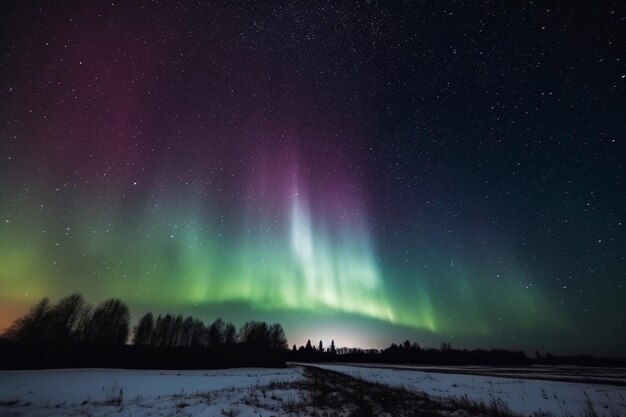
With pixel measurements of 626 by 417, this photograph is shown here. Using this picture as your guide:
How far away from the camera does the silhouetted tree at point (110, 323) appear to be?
8444cm

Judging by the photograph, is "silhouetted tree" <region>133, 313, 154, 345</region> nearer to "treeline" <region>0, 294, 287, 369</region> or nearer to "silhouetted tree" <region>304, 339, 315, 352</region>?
"treeline" <region>0, 294, 287, 369</region>

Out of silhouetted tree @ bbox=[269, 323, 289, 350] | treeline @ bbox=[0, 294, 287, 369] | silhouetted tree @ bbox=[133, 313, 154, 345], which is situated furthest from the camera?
silhouetted tree @ bbox=[269, 323, 289, 350]

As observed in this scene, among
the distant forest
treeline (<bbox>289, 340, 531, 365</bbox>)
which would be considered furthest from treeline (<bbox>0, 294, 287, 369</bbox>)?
treeline (<bbox>289, 340, 531, 365</bbox>)

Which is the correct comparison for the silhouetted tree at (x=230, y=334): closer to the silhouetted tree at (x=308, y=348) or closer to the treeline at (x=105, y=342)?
the treeline at (x=105, y=342)

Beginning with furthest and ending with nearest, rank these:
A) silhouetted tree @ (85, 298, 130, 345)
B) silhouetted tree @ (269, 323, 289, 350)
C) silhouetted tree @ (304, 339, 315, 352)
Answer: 1. silhouetted tree @ (304, 339, 315, 352)
2. silhouetted tree @ (269, 323, 289, 350)
3. silhouetted tree @ (85, 298, 130, 345)

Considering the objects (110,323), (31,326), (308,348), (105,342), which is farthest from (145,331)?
(308,348)

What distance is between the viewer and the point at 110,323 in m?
90.4

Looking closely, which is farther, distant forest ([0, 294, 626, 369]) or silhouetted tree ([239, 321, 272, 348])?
silhouetted tree ([239, 321, 272, 348])

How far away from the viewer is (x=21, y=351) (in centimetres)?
5162

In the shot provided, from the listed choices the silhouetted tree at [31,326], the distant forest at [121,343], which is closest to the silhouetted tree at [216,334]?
the distant forest at [121,343]

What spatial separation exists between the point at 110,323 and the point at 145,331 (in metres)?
24.3

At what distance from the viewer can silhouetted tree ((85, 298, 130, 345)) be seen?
84.4 m

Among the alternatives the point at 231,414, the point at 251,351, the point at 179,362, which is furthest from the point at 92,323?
the point at 231,414

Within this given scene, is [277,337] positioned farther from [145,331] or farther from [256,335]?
[145,331]
